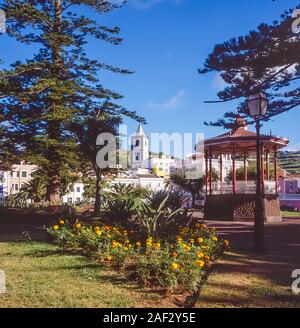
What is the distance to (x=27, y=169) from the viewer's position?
2894 inches

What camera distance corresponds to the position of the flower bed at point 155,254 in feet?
17.5

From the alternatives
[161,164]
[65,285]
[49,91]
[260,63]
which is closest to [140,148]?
[161,164]

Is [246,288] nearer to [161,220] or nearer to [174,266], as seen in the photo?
[174,266]

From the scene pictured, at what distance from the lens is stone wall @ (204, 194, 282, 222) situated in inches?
737

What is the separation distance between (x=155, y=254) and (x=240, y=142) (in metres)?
14.5

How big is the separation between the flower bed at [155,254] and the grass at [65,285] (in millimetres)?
269

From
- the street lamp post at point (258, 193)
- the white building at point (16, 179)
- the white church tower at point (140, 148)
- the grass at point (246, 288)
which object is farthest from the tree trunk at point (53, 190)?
the white church tower at point (140, 148)

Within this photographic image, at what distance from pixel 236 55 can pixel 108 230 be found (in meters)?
7.65

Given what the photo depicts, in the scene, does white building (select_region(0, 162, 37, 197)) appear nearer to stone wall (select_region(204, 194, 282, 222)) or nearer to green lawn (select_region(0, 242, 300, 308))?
stone wall (select_region(204, 194, 282, 222))

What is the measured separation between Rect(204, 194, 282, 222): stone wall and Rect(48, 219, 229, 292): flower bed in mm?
9889

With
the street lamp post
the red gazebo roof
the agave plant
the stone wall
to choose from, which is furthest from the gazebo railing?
the street lamp post

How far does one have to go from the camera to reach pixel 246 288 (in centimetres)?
541

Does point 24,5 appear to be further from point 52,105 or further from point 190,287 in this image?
point 190,287
